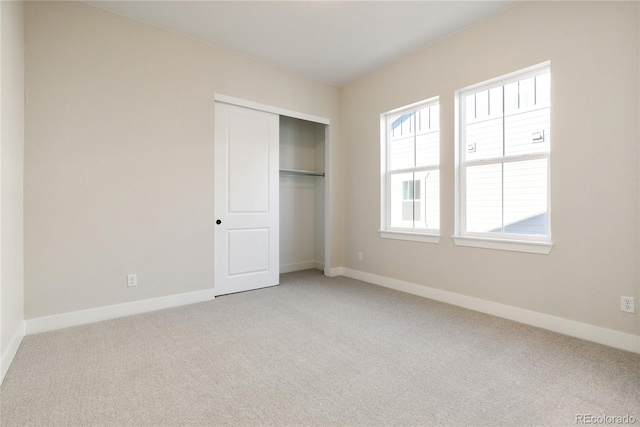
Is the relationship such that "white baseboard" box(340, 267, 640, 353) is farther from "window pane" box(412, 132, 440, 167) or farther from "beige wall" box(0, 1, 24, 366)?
"beige wall" box(0, 1, 24, 366)

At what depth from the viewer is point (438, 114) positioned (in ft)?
11.7

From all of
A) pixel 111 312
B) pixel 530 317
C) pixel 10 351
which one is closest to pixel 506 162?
pixel 530 317

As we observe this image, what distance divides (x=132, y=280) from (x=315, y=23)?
3071mm

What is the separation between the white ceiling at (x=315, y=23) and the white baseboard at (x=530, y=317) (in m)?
2.74

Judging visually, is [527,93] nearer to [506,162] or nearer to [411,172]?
[506,162]

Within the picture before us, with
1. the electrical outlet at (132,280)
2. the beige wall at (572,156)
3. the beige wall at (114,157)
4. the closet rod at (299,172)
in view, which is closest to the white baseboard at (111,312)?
the beige wall at (114,157)

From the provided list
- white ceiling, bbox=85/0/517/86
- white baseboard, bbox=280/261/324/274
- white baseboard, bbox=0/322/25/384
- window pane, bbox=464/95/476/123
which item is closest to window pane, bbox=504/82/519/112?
window pane, bbox=464/95/476/123

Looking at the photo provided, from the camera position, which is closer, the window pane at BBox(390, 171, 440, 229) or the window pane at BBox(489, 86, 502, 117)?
the window pane at BBox(489, 86, 502, 117)

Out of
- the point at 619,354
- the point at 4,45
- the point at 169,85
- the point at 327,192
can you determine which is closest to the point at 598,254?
the point at 619,354

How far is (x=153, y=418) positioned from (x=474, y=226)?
10.1 feet

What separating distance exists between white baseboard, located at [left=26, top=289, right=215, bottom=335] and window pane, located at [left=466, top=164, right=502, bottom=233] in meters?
2.95

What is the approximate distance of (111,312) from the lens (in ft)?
9.53

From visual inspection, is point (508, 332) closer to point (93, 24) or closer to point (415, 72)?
point (415, 72)

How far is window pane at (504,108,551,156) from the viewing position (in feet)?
8.97
